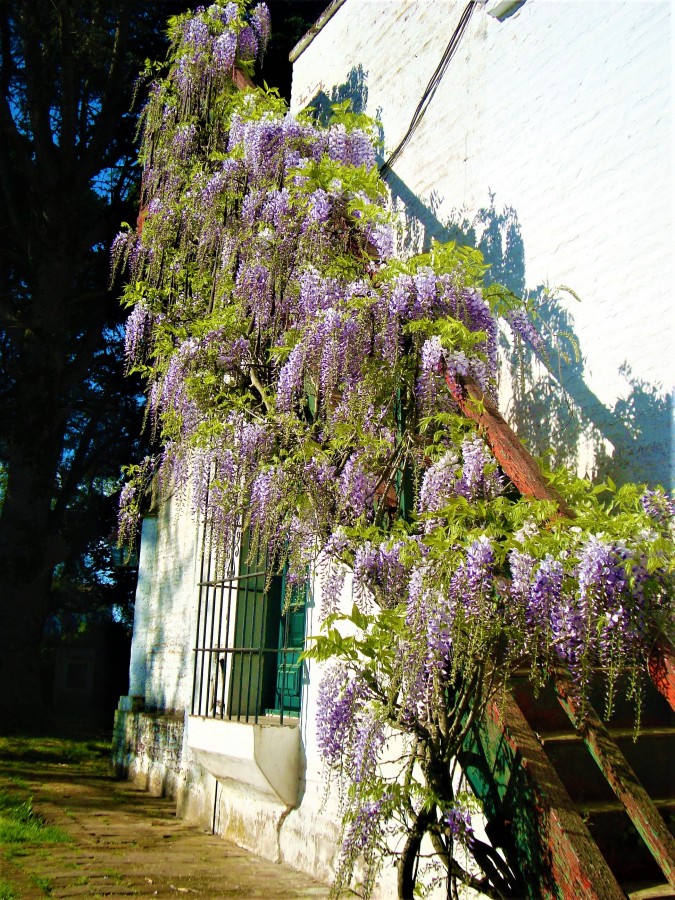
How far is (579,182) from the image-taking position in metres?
3.91

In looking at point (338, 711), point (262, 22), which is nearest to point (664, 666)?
point (338, 711)

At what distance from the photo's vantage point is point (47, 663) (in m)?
18.5

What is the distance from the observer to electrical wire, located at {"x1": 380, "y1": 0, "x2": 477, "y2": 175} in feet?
16.2

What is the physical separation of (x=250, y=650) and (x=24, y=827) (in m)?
1.91

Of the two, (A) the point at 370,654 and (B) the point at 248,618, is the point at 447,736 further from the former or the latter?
(B) the point at 248,618

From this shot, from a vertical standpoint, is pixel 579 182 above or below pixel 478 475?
above

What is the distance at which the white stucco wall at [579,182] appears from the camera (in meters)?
3.45

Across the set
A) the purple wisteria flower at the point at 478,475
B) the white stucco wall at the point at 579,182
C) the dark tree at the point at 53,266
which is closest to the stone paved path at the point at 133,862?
the purple wisteria flower at the point at 478,475

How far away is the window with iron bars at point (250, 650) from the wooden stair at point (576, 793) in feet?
8.18

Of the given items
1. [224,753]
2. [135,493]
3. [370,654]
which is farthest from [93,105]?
[370,654]

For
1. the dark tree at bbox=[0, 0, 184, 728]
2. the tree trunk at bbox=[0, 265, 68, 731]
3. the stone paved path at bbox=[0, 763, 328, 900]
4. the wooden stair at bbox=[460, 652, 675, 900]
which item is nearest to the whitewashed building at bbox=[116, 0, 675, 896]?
the stone paved path at bbox=[0, 763, 328, 900]

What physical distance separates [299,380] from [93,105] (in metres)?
11.0

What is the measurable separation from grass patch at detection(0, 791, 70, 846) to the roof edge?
6.38m

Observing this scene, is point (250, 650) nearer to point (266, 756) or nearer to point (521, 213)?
point (266, 756)
